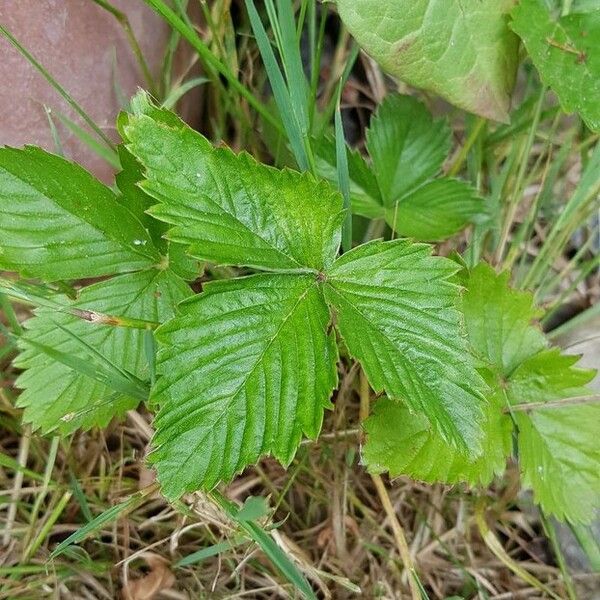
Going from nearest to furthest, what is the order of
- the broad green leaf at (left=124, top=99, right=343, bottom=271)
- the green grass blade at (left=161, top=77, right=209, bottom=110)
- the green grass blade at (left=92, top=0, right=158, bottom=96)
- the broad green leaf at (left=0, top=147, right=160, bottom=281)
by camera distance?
the broad green leaf at (left=124, top=99, right=343, bottom=271) < the broad green leaf at (left=0, top=147, right=160, bottom=281) < the green grass blade at (left=92, top=0, right=158, bottom=96) < the green grass blade at (left=161, top=77, right=209, bottom=110)

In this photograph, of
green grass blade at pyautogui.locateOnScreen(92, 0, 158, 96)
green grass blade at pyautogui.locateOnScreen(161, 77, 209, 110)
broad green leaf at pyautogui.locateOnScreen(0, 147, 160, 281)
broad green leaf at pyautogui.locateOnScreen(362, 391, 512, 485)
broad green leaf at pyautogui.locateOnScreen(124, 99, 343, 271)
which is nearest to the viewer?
broad green leaf at pyautogui.locateOnScreen(124, 99, 343, 271)

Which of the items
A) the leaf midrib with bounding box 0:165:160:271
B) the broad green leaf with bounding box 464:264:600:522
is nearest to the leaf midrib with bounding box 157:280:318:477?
the leaf midrib with bounding box 0:165:160:271

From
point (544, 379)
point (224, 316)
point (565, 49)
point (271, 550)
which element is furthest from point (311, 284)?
point (565, 49)

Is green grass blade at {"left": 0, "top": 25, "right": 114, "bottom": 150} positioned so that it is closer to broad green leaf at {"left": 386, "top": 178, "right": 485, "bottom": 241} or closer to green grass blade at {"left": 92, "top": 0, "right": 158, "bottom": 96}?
green grass blade at {"left": 92, "top": 0, "right": 158, "bottom": 96}

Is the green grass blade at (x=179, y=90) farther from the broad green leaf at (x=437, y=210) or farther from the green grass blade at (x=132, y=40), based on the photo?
the broad green leaf at (x=437, y=210)

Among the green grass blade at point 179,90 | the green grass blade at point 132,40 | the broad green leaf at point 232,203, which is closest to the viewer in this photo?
the broad green leaf at point 232,203

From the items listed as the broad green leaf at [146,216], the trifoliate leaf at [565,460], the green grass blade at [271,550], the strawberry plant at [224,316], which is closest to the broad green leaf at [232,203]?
the strawberry plant at [224,316]

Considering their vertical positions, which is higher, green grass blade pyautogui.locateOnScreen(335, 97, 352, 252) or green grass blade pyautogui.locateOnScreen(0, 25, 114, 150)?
green grass blade pyautogui.locateOnScreen(0, 25, 114, 150)
